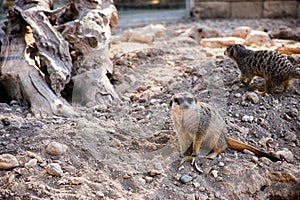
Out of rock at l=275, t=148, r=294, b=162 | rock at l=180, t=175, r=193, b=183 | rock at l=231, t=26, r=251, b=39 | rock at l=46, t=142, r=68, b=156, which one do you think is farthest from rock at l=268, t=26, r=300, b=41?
rock at l=46, t=142, r=68, b=156

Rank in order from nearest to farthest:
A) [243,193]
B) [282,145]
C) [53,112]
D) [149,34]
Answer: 1. [243,193]
2. [282,145]
3. [53,112]
4. [149,34]

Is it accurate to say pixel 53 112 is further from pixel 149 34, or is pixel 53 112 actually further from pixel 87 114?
pixel 149 34

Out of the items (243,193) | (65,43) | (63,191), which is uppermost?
(65,43)

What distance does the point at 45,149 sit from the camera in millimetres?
2740

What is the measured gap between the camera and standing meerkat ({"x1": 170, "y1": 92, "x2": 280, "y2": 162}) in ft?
8.86

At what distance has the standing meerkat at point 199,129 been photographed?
270cm

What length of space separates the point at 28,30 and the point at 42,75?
0.47 metres

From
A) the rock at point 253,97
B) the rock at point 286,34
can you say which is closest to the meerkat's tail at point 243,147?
the rock at point 253,97

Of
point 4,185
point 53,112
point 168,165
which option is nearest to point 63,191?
point 4,185

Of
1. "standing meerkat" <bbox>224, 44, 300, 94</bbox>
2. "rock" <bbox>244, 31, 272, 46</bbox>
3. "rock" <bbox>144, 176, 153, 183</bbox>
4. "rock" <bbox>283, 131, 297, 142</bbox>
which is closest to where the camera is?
"rock" <bbox>144, 176, 153, 183</bbox>

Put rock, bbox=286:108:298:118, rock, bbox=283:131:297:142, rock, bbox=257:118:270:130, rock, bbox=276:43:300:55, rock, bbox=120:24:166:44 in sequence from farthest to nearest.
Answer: rock, bbox=120:24:166:44
rock, bbox=276:43:300:55
rock, bbox=286:108:298:118
rock, bbox=257:118:270:130
rock, bbox=283:131:297:142

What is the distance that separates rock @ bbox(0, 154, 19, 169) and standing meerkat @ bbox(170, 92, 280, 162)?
3.39ft

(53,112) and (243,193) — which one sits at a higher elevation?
(53,112)

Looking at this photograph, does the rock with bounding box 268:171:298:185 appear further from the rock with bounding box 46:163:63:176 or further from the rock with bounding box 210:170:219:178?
the rock with bounding box 46:163:63:176
